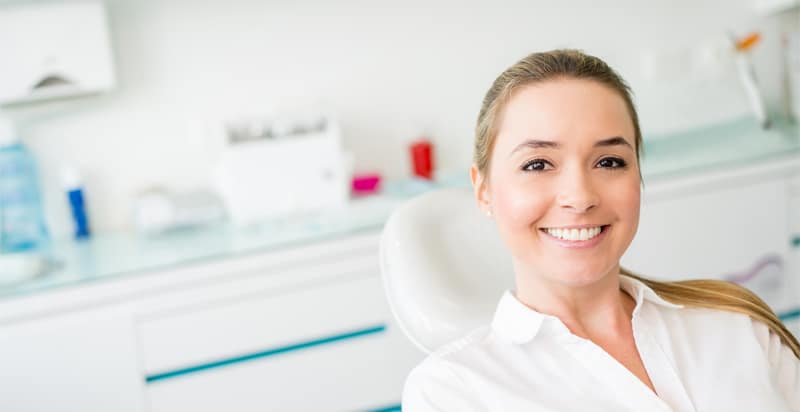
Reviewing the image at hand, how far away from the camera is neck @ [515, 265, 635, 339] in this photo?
1.12 metres

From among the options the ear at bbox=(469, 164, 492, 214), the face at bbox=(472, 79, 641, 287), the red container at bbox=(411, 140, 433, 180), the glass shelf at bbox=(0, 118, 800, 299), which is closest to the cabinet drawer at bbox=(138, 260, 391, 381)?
the glass shelf at bbox=(0, 118, 800, 299)

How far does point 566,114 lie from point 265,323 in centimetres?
107

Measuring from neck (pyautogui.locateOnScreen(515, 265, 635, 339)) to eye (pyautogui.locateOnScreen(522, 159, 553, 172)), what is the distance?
0.49 ft

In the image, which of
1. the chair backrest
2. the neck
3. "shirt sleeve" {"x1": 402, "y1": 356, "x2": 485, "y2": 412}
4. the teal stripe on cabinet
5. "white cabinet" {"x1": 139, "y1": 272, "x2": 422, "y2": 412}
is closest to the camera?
"shirt sleeve" {"x1": 402, "y1": 356, "x2": 485, "y2": 412}

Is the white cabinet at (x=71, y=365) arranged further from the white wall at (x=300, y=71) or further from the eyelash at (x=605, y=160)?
the eyelash at (x=605, y=160)

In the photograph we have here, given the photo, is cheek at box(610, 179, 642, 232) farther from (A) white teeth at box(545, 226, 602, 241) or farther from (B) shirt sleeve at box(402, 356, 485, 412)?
(B) shirt sleeve at box(402, 356, 485, 412)

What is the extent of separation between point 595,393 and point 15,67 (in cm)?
167

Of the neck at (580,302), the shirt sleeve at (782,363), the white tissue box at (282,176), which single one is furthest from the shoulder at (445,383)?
the white tissue box at (282,176)

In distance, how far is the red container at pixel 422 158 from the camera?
2.40 m

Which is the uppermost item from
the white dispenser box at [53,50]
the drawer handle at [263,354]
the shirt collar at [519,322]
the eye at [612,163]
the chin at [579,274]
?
the white dispenser box at [53,50]

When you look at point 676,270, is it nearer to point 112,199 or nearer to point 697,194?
point 697,194

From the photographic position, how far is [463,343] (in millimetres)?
1095

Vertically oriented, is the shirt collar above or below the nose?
below

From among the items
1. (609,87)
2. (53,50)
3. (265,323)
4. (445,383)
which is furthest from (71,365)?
(609,87)
